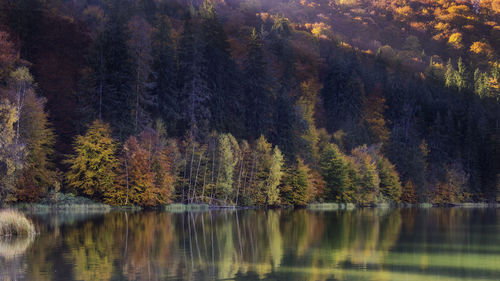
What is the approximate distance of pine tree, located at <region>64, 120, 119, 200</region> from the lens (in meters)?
65.6

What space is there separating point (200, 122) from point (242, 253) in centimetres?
6023

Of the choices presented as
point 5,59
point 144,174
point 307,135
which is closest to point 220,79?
point 307,135

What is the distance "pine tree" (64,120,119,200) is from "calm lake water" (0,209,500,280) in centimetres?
1964

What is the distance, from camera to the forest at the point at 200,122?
66625mm

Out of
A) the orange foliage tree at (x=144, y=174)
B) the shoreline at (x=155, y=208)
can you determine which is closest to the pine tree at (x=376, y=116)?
the shoreline at (x=155, y=208)

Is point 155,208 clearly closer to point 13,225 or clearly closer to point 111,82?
point 111,82

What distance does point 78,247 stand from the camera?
100 ft

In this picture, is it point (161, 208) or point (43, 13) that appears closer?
point (161, 208)

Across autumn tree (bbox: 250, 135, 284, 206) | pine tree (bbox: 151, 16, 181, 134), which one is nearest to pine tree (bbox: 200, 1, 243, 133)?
pine tree (bbox: 151, 16, 181, 134)

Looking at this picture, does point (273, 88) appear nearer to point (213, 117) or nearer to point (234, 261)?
point (213, 117)

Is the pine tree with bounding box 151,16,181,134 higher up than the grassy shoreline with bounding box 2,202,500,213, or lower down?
higher up

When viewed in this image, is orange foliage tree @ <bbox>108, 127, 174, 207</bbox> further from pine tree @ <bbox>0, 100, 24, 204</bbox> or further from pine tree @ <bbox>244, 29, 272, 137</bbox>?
pine tree @ <bbox>244, 29, 272, 137</bbox>

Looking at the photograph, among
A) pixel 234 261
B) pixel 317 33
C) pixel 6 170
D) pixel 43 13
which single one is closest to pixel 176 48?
pixel 43 13

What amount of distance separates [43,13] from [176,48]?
71.3 feet
